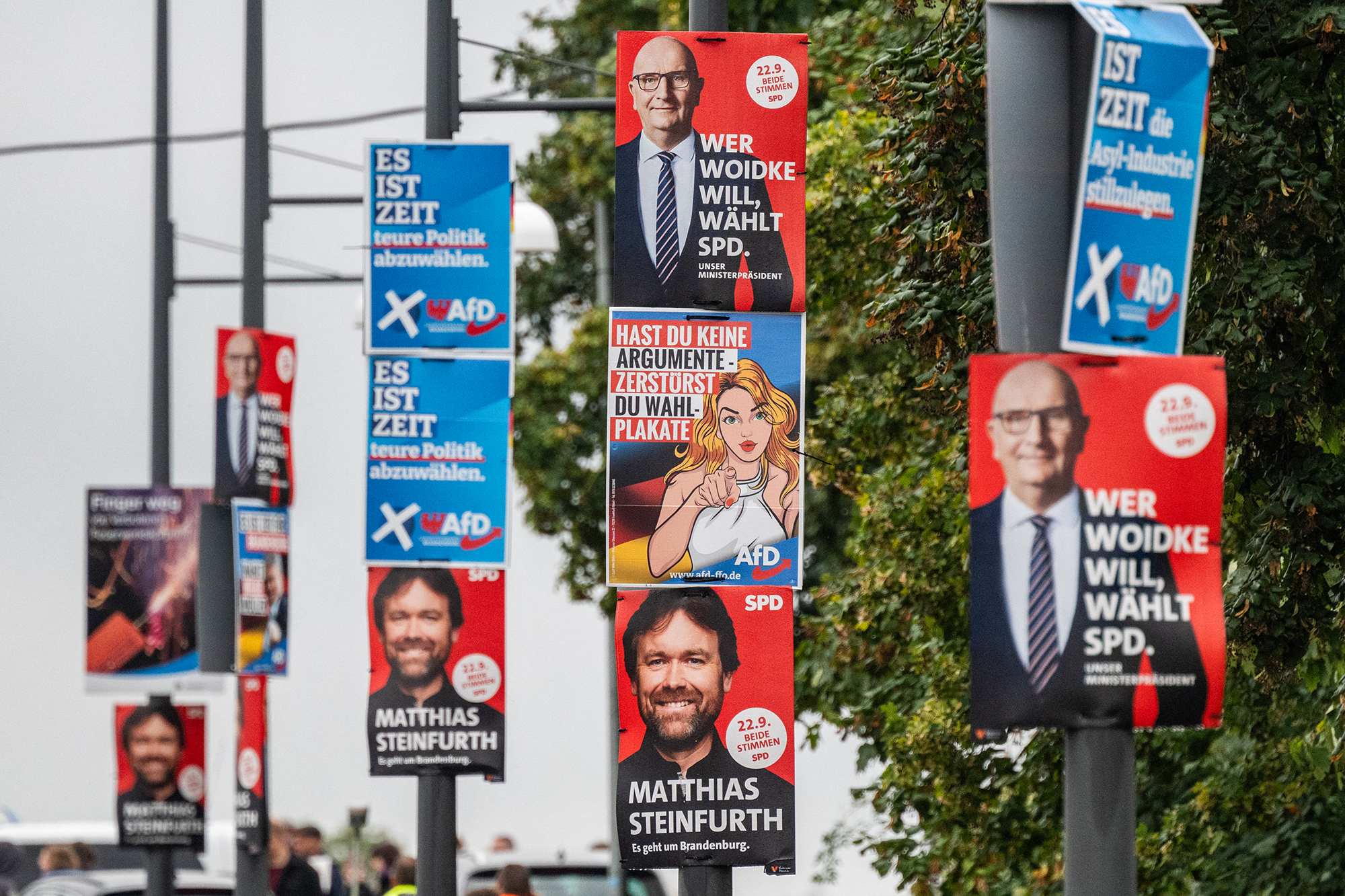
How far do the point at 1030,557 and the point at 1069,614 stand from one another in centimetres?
17

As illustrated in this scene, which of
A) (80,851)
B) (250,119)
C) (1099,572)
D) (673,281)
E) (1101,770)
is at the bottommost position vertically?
(80,851)

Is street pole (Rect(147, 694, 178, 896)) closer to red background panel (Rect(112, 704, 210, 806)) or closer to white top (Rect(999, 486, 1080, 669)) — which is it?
red background panel (Rect(112, 704, 210, 806))

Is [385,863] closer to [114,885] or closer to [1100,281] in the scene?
[114,885]

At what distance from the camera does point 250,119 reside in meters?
15.8

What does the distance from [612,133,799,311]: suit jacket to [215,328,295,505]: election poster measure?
7598 millimetres

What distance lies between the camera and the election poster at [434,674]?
11.3 metres

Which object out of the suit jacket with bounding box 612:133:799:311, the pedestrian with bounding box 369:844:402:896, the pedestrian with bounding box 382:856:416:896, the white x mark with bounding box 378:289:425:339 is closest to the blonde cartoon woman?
the suit jacket with bounding box 612:133:799:311

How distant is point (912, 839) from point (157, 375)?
8193mm

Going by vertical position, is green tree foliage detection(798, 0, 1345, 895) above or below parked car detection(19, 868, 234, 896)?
above

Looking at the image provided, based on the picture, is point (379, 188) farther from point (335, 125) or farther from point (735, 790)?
point (335, 125)

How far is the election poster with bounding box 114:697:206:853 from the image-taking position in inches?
674

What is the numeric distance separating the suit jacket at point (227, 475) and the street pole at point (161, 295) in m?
3.38

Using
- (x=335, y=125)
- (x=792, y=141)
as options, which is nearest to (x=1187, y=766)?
(x=792, y=141)

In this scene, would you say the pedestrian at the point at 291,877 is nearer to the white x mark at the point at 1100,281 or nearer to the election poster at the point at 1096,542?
the election poster at the point at 1096,542
